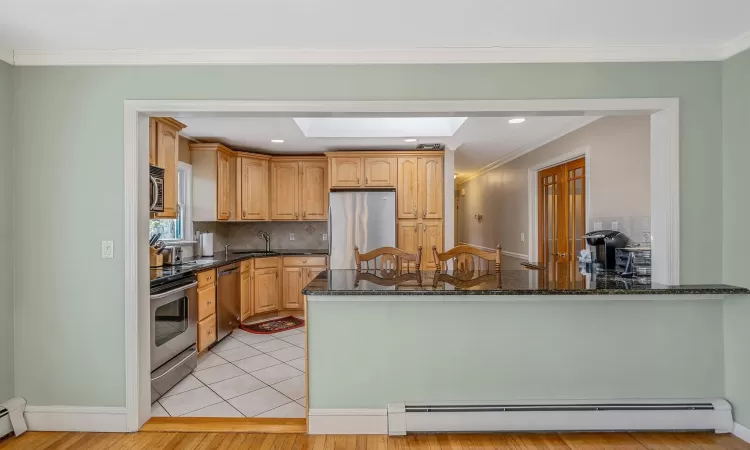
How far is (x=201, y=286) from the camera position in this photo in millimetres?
3584

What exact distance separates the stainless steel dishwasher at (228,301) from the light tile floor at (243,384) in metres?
0.18

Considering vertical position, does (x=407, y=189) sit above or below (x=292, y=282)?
above

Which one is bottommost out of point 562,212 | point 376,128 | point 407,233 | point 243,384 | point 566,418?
point 243,384

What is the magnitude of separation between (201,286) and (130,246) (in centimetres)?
128

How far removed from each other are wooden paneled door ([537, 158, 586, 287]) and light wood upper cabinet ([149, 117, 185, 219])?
3.37 metres

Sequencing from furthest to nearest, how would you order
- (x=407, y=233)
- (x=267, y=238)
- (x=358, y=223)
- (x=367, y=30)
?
1. (x=267, y=238)
2. (x=407, y=233)
3. (x=358, y=223)
4. (x=367, y=30)

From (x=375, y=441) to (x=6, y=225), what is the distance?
2.49 metres

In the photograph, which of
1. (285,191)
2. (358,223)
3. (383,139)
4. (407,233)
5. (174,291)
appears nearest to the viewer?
(174,291)

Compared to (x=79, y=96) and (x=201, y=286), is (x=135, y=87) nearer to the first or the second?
(x=79, y=96)

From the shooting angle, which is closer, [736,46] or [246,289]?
[736,46]

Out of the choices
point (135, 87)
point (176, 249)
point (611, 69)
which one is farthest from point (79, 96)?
point (611, 69)

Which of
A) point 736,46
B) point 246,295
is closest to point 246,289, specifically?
point 246,295

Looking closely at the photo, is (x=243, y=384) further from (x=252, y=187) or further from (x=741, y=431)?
(x=741, y=431)

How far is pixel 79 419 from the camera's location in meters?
2.39
